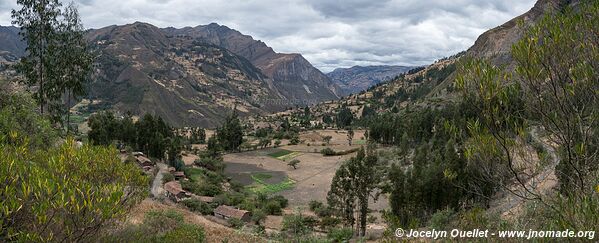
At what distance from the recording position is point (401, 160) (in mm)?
82000

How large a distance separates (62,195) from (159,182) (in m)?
54.3

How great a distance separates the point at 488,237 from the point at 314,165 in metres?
89.1

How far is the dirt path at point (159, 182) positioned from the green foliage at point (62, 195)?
39.2 metres

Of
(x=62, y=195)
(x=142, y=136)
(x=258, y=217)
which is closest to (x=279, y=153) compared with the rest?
(x=142, y=136)

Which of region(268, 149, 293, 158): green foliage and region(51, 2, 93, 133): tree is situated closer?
region(51, 2, 93, 133): tree

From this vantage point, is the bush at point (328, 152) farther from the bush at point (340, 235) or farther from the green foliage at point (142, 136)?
the bush at point (340, 235)

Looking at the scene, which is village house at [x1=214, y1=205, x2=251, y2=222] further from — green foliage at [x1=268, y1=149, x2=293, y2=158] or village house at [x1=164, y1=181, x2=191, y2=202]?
green foliage at [x1=268, y1=149, x2=293, y2=158]

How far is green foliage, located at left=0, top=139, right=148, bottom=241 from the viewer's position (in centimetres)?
694

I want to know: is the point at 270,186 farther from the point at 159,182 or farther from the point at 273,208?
the point at 273,208

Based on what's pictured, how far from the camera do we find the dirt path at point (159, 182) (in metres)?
50.1

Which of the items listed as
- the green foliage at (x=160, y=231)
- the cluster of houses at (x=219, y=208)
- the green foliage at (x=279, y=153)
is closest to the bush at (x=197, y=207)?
the cluster of houses at (x=219, y=208)

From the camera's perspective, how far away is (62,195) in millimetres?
6828

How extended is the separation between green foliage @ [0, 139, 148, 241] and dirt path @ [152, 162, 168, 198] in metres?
39.2

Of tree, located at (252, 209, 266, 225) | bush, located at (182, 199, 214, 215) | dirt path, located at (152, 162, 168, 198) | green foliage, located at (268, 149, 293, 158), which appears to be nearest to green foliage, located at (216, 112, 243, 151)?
green foliage, located at (268, 149, 293, 158)
